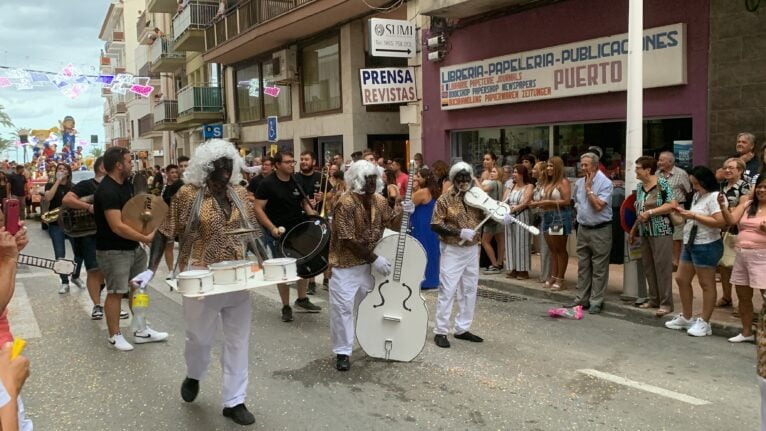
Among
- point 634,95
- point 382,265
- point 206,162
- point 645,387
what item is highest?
point 634,95

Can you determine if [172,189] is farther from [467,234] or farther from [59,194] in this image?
[467,234]

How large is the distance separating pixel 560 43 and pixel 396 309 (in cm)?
809

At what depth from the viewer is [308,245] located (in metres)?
7.36

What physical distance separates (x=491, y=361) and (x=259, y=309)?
3488 millimetres

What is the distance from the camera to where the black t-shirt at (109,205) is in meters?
6.49

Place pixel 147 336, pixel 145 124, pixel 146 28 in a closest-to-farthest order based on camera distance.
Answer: pixel 147 336 < pixel 146 28 < pixel 145 124

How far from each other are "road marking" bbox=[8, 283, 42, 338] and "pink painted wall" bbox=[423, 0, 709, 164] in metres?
9.03

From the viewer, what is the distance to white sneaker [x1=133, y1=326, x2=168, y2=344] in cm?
708

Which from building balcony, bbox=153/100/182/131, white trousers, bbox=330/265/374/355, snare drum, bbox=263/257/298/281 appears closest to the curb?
white trousers, bbox=330/265/374/355

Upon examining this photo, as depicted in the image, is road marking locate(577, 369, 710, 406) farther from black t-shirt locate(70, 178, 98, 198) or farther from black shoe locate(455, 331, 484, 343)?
black t-shirt locate(70, 178, 98, 198)

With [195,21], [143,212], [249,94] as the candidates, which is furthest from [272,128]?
[143,212]

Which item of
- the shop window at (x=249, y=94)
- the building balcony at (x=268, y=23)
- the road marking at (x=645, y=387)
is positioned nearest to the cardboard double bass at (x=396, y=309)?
the road marking at (x=645, y=387)

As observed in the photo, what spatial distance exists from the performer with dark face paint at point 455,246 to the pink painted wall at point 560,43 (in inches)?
207

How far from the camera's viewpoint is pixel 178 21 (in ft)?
106
